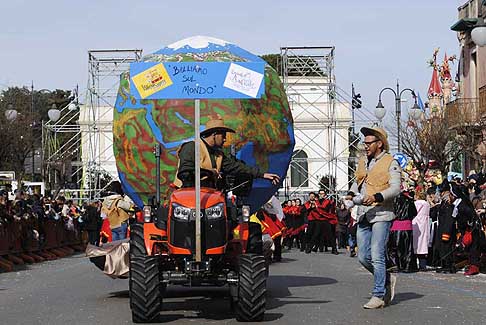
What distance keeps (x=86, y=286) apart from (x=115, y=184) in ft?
5.51

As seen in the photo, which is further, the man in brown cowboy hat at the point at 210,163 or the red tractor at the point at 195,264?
the man in brown cowboy hat at the point at 210,163

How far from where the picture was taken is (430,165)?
49.3 m

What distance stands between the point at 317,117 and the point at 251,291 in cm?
4697

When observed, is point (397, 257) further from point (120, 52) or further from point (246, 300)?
point (120, 52)

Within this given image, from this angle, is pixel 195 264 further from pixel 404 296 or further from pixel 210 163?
pixel 404 296

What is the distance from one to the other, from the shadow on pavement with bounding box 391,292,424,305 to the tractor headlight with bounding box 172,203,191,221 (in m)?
3.40

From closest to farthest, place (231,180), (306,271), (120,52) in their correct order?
(231,180), (306,271), (120,52)

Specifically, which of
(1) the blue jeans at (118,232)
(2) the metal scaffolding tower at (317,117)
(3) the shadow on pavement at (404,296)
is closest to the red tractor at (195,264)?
(3) the shadow on pavement at (404,296)

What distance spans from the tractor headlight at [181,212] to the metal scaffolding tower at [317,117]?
111ft

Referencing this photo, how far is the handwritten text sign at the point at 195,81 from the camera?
11336mm

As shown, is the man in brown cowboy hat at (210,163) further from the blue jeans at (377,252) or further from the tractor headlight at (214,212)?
the blue jeans at (377,252)

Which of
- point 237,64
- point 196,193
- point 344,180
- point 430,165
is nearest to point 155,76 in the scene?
point 237,64

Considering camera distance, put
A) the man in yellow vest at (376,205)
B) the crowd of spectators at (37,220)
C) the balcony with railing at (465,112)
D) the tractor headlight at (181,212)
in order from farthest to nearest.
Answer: the balcony with railing at (465,112)
the crowd of spectators at (37,220)
the man in yellow vest at (376,205)
the tractor headlight at (181,212)

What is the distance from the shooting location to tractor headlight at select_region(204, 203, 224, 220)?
10.6 meters
